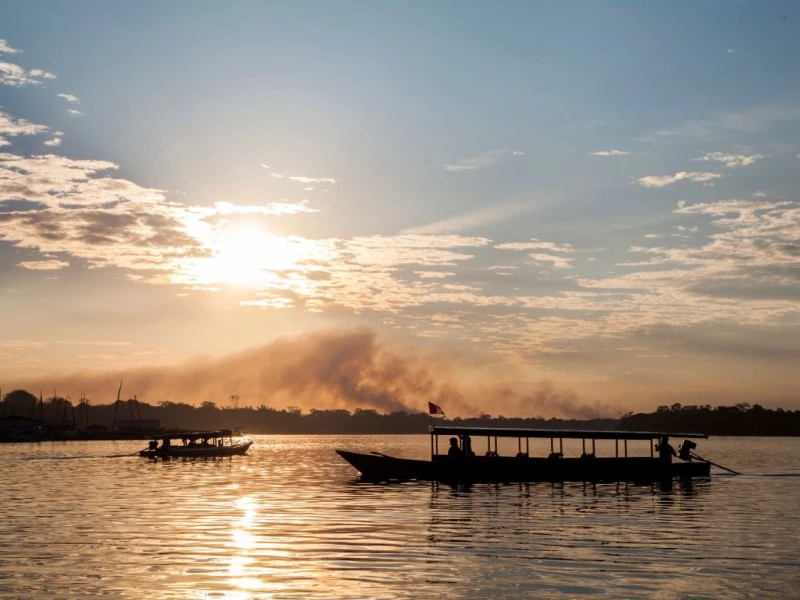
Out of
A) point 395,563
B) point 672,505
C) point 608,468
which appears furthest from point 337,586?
point 608,468

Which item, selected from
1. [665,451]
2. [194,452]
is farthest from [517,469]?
[194,452]

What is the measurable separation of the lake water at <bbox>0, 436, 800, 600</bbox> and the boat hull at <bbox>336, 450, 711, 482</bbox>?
4217mm

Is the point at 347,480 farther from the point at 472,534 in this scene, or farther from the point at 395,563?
the point at 395,563

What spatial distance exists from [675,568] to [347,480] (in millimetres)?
50339

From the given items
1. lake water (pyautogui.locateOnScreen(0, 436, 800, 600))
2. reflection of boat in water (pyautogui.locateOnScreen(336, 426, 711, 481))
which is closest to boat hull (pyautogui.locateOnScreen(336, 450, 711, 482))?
reflection of boat in water (pyautogui.locateOnScreen(336, 426, 711, 481))

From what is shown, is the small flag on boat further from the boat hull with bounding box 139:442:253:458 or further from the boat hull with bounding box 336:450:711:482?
the boat hull with bounding box 139:442:253:458

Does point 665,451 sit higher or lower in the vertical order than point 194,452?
higher

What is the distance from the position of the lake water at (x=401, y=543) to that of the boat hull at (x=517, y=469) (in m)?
4.22

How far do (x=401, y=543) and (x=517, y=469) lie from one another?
118 feet

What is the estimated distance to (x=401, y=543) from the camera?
114ft

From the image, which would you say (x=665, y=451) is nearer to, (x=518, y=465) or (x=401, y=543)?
(x=518, y=465)

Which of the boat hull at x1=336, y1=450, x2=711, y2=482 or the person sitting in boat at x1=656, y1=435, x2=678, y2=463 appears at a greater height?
the person sitting in boat at x1=656, y1=435, x2=678, y2=463

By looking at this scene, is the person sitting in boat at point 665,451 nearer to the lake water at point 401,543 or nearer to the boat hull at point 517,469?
the boat hull at point 517,469

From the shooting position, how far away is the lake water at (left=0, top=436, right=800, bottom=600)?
25812 millimetres
